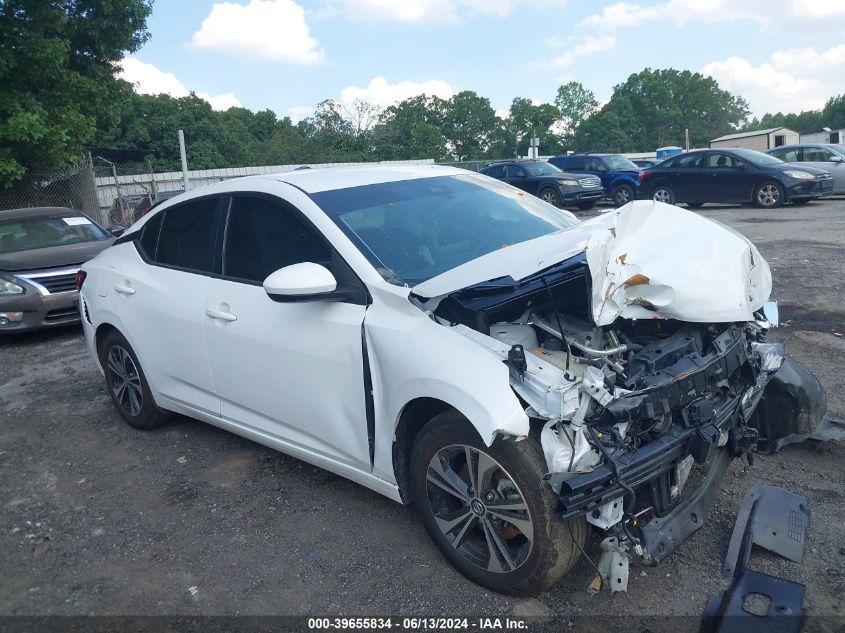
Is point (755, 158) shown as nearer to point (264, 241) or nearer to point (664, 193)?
point (664, 193)

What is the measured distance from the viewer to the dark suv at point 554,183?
738 inches

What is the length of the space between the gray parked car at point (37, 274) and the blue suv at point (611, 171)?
571 inches

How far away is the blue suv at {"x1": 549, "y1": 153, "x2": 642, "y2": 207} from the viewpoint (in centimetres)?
2002

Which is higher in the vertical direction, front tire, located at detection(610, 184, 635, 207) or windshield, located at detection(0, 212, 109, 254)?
windshield, located at detection(0, 212, 109, 254)

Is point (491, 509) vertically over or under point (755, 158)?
under

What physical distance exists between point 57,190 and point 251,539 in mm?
15080

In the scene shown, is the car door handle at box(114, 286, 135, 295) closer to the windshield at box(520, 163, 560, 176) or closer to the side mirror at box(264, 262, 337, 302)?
the side mirror at box(264, 262, 337, 302)

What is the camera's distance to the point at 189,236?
4418mm

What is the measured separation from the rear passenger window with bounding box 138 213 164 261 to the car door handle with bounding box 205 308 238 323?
0.95 metres

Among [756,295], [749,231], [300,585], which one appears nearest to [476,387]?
[300,585]

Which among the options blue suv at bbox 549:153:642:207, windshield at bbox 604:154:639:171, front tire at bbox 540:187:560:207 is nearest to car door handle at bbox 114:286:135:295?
front tire at bbox 540:187:560:207

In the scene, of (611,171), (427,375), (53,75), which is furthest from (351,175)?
(611,171)

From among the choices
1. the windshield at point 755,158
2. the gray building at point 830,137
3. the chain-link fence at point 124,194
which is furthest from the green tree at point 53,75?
the gray building at point 830,137

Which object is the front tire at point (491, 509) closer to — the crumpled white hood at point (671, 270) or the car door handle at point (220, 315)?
the crumpled white hood at point (671, 270)
